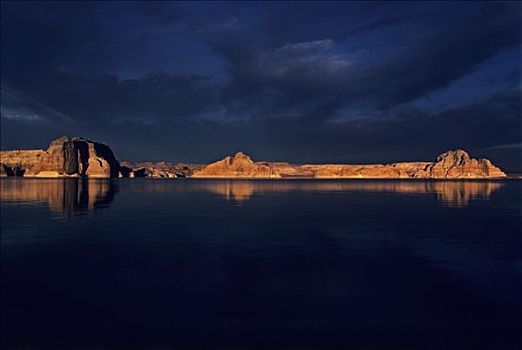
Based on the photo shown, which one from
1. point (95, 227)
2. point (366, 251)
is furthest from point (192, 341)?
point (95, 227)

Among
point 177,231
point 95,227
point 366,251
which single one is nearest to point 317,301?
point 366,251

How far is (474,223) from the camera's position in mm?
46156

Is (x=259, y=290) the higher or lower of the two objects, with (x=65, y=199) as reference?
lower

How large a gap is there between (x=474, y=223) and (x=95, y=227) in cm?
4109

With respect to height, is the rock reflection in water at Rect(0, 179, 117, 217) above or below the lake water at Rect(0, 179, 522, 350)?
above

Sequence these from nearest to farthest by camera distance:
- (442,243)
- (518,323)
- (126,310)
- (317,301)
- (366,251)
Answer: (518,323)
(126,310)
(317,301)
(366,251)
(442,243)

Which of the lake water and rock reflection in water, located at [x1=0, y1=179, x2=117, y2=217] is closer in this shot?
the lake water

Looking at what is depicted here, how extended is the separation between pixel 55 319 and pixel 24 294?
4101 mm

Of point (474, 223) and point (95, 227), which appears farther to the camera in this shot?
point (474, 223)

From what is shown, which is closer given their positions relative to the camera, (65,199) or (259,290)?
(259,290)

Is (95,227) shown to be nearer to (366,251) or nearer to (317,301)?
(366,251)

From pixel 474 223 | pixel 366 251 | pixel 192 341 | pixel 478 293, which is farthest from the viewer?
pixel 474 223

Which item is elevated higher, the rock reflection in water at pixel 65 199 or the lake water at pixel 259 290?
the rock reflection in water at pixel 65 199

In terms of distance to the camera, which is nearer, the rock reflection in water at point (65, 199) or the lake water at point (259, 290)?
the lake water at point (259, 290)
